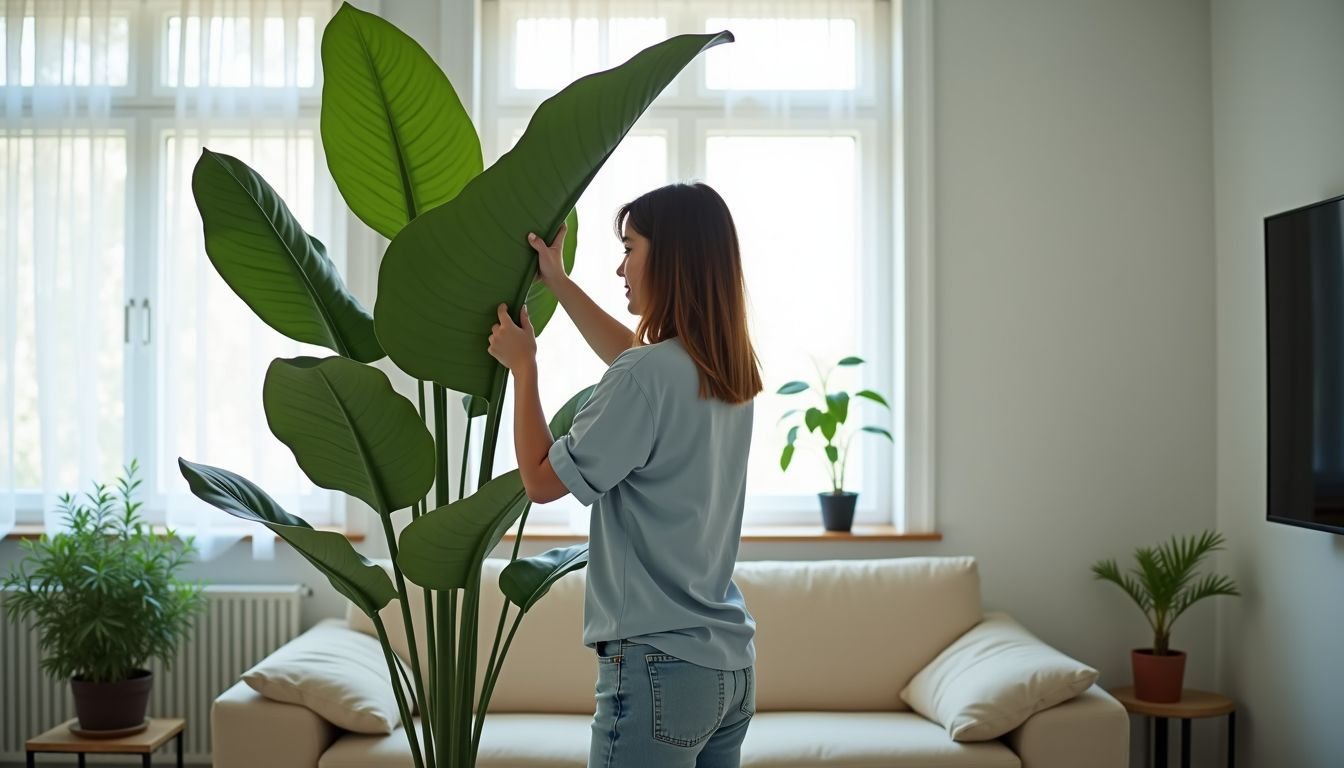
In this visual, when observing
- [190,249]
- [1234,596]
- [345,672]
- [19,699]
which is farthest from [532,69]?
[1234,596]

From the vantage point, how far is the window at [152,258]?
3.63m

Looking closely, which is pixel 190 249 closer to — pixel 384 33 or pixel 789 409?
pixel 789 409

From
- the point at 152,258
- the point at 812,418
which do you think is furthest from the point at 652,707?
the point at 152,258

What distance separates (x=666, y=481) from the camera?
58.9 inches

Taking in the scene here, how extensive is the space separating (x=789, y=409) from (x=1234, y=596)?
4.94ft

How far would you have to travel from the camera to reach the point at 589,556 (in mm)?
1558

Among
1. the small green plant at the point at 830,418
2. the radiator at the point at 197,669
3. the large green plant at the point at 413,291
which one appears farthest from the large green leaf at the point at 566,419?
the radiator at the point at 197,669

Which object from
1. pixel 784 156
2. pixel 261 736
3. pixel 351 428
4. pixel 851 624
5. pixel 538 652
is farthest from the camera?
pixel 784 156

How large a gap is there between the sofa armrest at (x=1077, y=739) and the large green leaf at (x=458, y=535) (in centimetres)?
183

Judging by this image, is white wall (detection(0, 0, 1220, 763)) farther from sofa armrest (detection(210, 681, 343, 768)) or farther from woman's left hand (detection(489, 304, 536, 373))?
woman's left hand (detection(489, 304, 536, 373))

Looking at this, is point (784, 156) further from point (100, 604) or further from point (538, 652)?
point (100, 604)

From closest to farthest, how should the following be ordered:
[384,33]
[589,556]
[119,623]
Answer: [384,33], [589,556], [119,623]

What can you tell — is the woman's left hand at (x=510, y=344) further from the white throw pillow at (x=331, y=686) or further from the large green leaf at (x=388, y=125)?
the white throw pillow at (x=331, y=686)

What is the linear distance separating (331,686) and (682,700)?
1587 mm
